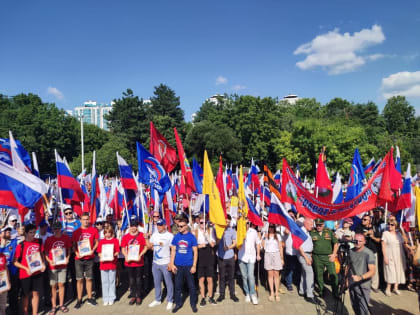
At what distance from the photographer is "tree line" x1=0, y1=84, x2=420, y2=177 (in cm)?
3312

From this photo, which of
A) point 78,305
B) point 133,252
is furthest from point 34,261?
point 133,252

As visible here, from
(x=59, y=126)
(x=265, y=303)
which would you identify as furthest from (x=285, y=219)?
(x=59, y=126)

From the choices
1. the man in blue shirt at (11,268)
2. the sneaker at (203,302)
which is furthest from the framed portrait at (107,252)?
the sneaker at (203,302)

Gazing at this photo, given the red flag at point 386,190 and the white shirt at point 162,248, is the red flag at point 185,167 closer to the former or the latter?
the white shirt at point 162,248

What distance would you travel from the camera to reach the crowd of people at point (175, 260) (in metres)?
5.97

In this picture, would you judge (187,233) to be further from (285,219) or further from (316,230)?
(316,230)

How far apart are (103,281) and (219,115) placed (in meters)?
Result: 45.5

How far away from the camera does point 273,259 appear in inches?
261

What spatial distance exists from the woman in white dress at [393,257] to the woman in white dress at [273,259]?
100 inches

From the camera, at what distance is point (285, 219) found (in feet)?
20.7

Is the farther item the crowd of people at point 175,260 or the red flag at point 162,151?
the red flag at point 162,151

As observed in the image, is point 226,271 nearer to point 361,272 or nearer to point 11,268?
point 361,272

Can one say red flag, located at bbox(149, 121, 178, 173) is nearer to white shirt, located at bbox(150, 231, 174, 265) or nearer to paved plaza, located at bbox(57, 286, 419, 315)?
white shirt, located at bbox(150, 231, 174, 265)

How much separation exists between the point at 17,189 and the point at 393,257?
27.9 ft
